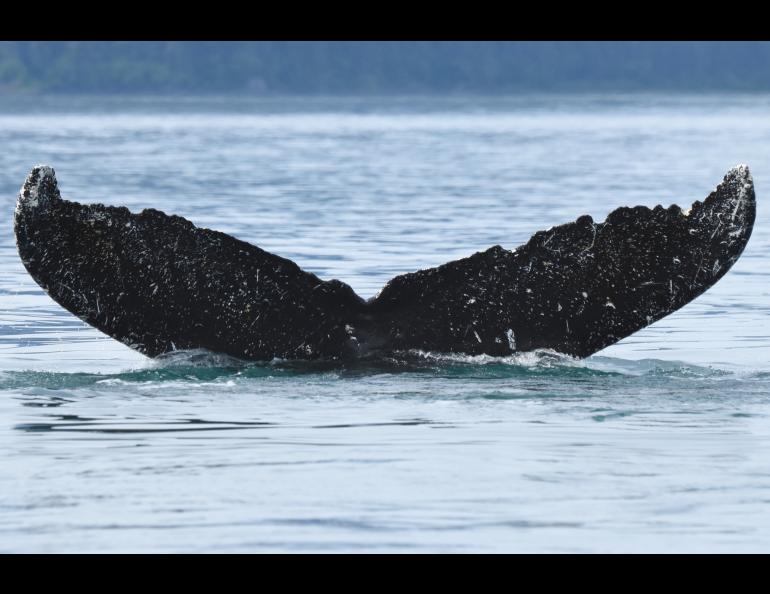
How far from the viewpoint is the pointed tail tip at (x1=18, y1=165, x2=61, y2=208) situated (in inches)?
364

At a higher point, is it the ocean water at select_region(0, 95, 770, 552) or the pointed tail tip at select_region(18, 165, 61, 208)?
the pointed tail tip at select_region(18, 165, 61, 208)

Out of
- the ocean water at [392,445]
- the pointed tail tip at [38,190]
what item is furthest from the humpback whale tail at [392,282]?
the ocean water at [392,445]

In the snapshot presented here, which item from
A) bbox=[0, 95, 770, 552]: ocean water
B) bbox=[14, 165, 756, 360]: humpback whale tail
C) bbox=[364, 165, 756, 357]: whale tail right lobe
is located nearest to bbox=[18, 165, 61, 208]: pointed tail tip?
bbox=[14, 165, 756, 360]: humpback whale tail

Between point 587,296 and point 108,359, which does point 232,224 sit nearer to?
point 108,359

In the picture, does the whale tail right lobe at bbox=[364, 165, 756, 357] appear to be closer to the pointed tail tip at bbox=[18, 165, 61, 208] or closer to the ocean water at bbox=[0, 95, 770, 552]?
the ocean water at bbox=[0, 95, 770, 552]

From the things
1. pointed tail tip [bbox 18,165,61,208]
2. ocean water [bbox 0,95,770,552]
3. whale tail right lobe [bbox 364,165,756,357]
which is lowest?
ocean water [bbox 0,95,770,552]

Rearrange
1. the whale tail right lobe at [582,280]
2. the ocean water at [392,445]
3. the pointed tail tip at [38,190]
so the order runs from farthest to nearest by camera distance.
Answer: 1. the whale tail right lobe at [582,280]
2. the pointed tail tip at [38,190]
3. the ocean water at [392,445]

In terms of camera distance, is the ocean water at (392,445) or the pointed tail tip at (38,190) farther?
the pointed tail tip at (38,190)

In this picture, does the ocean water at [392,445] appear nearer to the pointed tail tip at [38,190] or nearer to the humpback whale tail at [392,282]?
the humpback whale tail at [392,282]

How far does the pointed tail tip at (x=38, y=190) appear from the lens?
925cm

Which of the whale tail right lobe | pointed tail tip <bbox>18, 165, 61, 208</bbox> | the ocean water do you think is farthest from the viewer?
the whale tail right lobe

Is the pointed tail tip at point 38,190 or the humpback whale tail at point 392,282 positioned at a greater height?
the pointed tail tip at point 38,190
